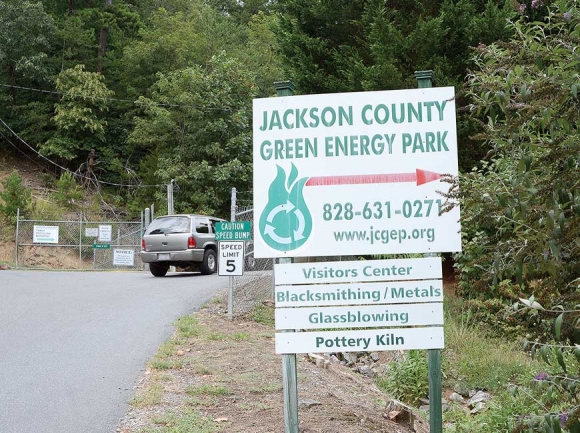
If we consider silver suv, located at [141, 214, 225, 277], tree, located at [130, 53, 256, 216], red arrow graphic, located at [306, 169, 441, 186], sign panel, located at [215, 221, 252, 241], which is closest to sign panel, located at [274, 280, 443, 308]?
red arrow graphic, located at [306, 169, 441, 186]

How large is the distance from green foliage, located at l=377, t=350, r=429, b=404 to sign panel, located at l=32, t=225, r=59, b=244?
77.2 ft

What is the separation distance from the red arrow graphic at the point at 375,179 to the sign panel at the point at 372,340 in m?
1.03

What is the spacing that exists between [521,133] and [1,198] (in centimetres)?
3785

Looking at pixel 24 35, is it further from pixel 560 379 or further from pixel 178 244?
pixel 560 379

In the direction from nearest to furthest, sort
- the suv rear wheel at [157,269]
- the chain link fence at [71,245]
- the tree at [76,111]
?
the suv rear wheel at [157,269] → the chain link fence at [71,245] → the tree at [76,111]

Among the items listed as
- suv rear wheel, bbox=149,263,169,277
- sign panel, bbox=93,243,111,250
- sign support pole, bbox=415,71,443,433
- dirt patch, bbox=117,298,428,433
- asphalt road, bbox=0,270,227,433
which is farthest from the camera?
sign panel, bbox=93,243,111,250

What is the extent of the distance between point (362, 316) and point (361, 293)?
157 millimetres

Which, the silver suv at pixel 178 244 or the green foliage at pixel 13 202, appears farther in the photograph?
the green foliage at pixel 13 202

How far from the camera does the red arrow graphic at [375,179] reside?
17.5ft

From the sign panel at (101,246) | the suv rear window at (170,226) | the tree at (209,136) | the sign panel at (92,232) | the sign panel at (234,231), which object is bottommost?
the sign panel at (234,231)

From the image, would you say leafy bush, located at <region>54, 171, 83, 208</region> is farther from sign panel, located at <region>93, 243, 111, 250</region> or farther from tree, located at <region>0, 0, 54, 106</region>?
sign panel, located at <region>93, 243, 111, 250</region>

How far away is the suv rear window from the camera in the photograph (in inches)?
762

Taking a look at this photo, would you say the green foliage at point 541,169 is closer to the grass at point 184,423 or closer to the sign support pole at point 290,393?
the sign support pole at point 290,393

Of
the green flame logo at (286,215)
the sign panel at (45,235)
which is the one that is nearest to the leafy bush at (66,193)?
the sign panel at (45,235)
